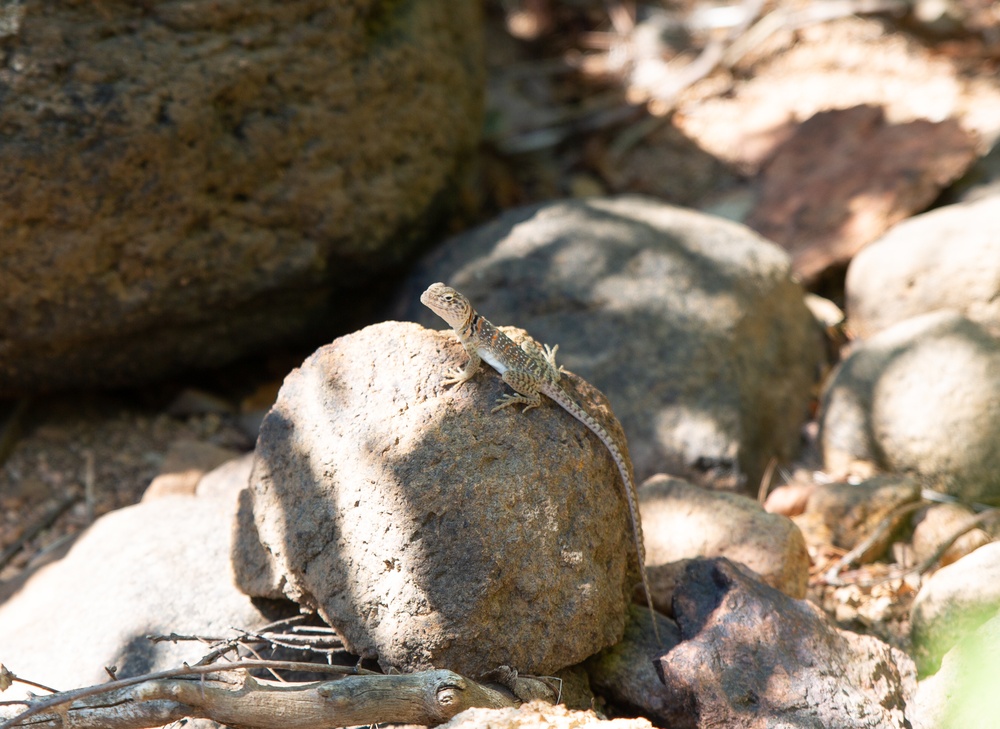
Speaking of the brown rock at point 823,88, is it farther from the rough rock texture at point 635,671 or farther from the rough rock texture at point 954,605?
the rough rock texture at point 635,671

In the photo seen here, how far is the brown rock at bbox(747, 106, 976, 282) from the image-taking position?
6.04 m

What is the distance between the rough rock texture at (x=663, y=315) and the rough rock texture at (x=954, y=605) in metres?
1.17

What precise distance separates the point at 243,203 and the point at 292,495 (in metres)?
2.28

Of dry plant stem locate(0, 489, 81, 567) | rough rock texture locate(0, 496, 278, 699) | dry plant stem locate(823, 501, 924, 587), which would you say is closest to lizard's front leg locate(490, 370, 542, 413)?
rough rock texture locate(0, 496, 278, 699)

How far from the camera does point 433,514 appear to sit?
2998 millimetres

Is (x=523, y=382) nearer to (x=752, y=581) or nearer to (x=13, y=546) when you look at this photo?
(x=752, y=581)

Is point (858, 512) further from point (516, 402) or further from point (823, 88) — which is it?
point (823, 88)

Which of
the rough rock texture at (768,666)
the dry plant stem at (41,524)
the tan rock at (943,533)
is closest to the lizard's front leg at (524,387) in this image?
the rough rock texture at (768,666)

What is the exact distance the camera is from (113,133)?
171 inches

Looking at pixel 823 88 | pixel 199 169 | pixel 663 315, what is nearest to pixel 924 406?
pixel 663 315

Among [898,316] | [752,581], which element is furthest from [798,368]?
[752,581]

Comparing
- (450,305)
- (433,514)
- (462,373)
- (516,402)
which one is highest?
(450,305)

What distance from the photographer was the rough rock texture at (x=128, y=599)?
344cm

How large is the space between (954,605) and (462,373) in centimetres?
221
